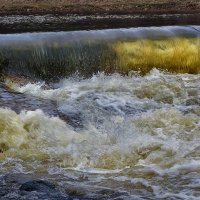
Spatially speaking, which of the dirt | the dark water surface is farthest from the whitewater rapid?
the dirt

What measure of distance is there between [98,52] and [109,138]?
5.57 m

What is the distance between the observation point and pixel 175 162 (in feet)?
21.6

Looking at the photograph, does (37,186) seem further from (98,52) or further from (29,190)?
(98,52)

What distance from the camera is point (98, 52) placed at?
12758 mm

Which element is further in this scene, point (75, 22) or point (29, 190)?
point (75, 22)

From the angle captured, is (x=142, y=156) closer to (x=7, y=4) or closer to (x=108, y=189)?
(x=108, y=189)

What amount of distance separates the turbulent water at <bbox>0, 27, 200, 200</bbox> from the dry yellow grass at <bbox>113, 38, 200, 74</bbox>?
61.4 inches

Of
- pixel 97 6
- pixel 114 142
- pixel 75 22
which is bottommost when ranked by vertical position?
pixel 114 142

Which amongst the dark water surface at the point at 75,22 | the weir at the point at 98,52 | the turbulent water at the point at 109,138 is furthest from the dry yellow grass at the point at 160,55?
the dark water surface at the point at 75,22

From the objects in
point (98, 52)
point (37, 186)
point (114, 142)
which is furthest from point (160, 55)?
point (37, 186)

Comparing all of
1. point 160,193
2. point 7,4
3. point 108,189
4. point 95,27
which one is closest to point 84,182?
point 108,189

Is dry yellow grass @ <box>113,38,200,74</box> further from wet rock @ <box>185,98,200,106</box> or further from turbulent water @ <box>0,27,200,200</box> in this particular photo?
wet rock @ <box>185,98,200,106</box>

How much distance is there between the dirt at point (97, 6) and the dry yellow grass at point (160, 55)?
25.6 feet

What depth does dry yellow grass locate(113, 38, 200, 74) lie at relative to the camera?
13.0 metres
